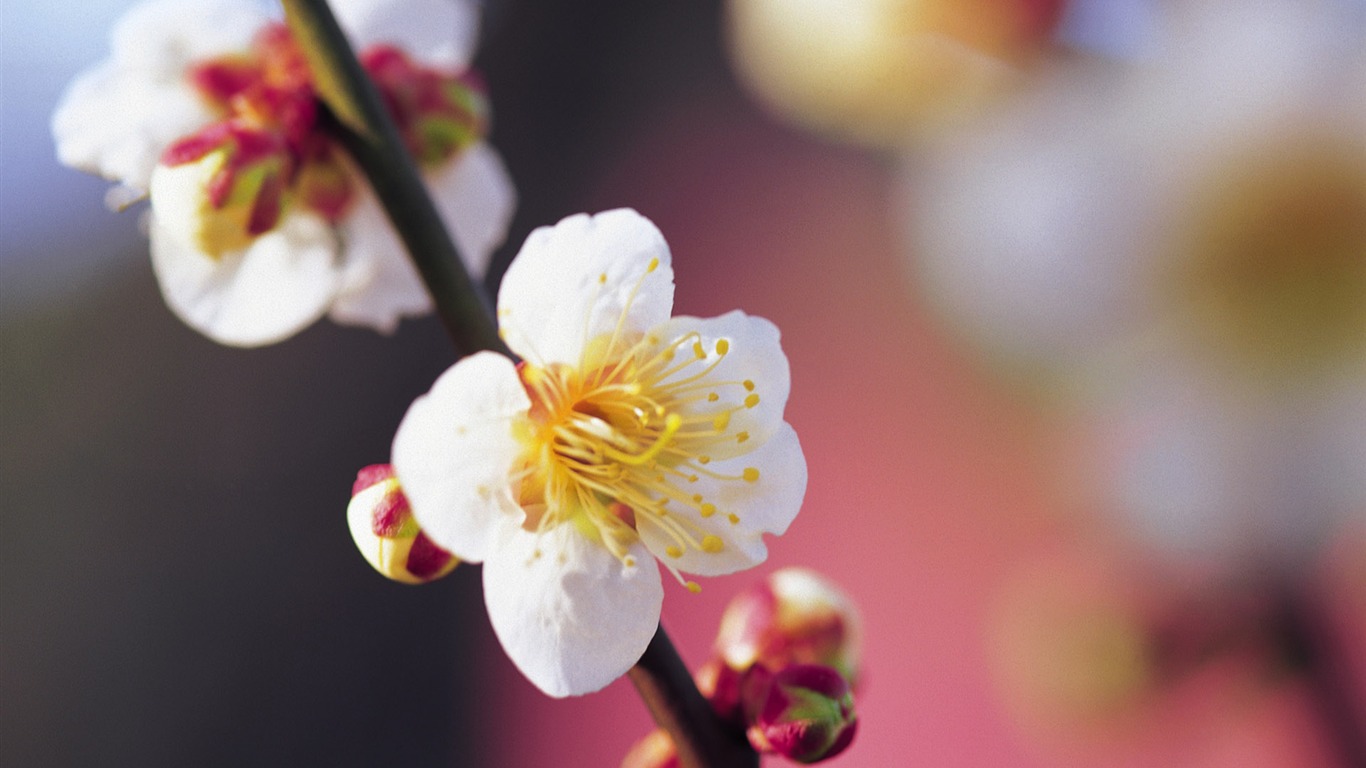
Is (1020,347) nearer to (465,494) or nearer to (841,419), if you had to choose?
(841,419)

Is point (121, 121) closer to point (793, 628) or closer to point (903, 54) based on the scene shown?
point (793, 628)

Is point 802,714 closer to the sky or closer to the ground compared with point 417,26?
closer to the ground

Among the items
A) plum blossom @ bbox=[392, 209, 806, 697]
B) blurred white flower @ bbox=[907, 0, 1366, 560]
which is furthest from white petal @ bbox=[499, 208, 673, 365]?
blurred white flower @ bbox=[907, 0, 1366, 560]

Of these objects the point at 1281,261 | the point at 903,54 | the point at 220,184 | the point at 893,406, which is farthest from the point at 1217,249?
the point at 220,184

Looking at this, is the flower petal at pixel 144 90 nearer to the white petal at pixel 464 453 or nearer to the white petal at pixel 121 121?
the white petal at pixel 121 121

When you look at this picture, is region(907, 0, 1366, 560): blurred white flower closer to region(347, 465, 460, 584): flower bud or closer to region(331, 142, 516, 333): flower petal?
region(331, 142, 516, 333): flower petal

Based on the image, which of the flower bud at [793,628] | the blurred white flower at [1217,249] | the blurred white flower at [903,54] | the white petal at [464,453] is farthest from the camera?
the blurred white flower at [903,54]

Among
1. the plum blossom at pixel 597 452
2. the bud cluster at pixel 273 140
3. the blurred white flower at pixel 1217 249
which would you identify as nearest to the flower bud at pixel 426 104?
the bud cluster at pixel 273 140

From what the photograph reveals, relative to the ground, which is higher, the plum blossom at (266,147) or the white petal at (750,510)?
the plum blossom at (266,147)
